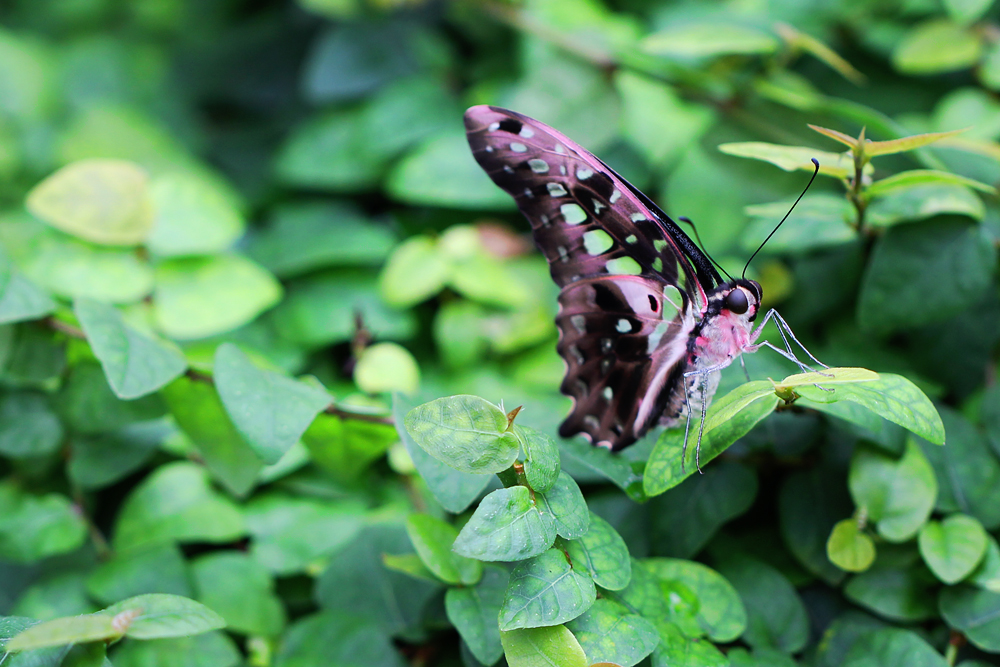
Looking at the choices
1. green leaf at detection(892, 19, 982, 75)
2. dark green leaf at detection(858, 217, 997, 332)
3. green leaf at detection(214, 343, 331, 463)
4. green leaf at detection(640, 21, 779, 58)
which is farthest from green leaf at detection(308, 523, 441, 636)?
green leaf at detection(892, 19, 982, 75)

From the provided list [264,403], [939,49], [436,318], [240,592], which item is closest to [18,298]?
[264,403]

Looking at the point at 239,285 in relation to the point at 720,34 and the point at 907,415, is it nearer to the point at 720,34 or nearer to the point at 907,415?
the point at 720,34

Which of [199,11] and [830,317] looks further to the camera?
[199,11]

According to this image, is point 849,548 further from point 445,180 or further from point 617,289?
point 445,180

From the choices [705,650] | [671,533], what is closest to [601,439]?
[671,533]

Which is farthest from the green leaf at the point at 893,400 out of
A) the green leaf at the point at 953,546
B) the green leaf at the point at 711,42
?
the green leaf at the point at 711,42

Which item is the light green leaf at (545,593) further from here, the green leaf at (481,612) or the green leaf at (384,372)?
the green leaf at (384,372)
